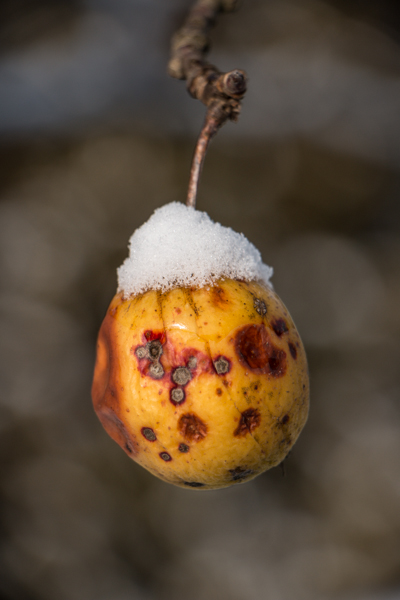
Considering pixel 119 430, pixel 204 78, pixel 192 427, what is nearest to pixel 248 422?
pixel 192 427

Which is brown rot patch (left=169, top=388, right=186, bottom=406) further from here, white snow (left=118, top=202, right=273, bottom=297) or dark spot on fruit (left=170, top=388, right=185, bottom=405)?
white snow (left=118, top=202, right=273, bottom=297)

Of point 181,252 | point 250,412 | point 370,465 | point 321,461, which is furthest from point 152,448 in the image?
point 370,465

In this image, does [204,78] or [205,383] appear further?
[204,78]

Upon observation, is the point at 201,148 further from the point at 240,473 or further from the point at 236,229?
the point at 236,229

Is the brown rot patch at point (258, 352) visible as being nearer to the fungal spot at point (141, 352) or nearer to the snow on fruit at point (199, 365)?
the snow on fruit at point (199, 365)

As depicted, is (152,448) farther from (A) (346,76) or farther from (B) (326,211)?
(A) (346,76)

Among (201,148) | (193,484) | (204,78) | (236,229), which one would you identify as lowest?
(193,484)

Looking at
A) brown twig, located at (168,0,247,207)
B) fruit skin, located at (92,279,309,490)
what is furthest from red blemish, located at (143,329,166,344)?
brown twig, located at (168,0,247,207)

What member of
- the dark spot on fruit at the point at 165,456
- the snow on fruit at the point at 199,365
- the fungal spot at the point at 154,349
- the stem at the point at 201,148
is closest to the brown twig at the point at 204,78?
the stem at the point at 201,148
